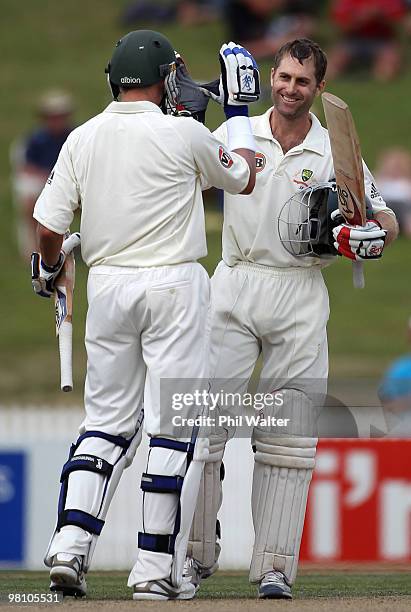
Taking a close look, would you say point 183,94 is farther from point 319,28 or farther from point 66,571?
point 319,28

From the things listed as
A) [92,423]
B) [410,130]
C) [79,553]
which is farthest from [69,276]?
[410,130]

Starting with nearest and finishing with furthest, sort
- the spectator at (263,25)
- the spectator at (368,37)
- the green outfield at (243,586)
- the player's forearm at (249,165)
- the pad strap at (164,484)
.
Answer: the pad strap at (164,484)
the player's forearm at (249,165)
the green outfield at (243,586)
the spectator at (368,37)
the spectator at (263,25)

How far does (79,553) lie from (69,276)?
3.94ft

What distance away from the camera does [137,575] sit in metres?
5.76

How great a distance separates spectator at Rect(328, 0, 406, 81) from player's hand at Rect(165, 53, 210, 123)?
40.8 feet

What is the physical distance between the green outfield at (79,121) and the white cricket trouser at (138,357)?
23.7ft

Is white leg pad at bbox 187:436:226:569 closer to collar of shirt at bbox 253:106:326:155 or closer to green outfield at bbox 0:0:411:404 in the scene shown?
collar of shirt at bbox 253:106:326:155

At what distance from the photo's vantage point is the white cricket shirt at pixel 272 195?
20.9 feet

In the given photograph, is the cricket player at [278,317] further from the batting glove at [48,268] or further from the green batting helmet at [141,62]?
the batting glove at [48,268]

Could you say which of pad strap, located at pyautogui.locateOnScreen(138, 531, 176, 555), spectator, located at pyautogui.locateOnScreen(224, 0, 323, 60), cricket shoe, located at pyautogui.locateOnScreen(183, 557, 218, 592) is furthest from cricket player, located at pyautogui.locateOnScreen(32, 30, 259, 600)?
spectator, located at pyautogui.locateOnScreen(224, 0, 323, 60)

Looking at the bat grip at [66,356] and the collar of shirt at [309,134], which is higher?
the collar of shirt at [309,134]

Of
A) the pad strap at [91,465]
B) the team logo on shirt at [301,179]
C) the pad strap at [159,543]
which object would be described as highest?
the team logo on shirt at [301,179]

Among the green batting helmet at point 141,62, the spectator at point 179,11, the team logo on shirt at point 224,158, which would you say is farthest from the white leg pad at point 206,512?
the spectator at point 179,11

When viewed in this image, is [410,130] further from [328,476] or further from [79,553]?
[79,553]
